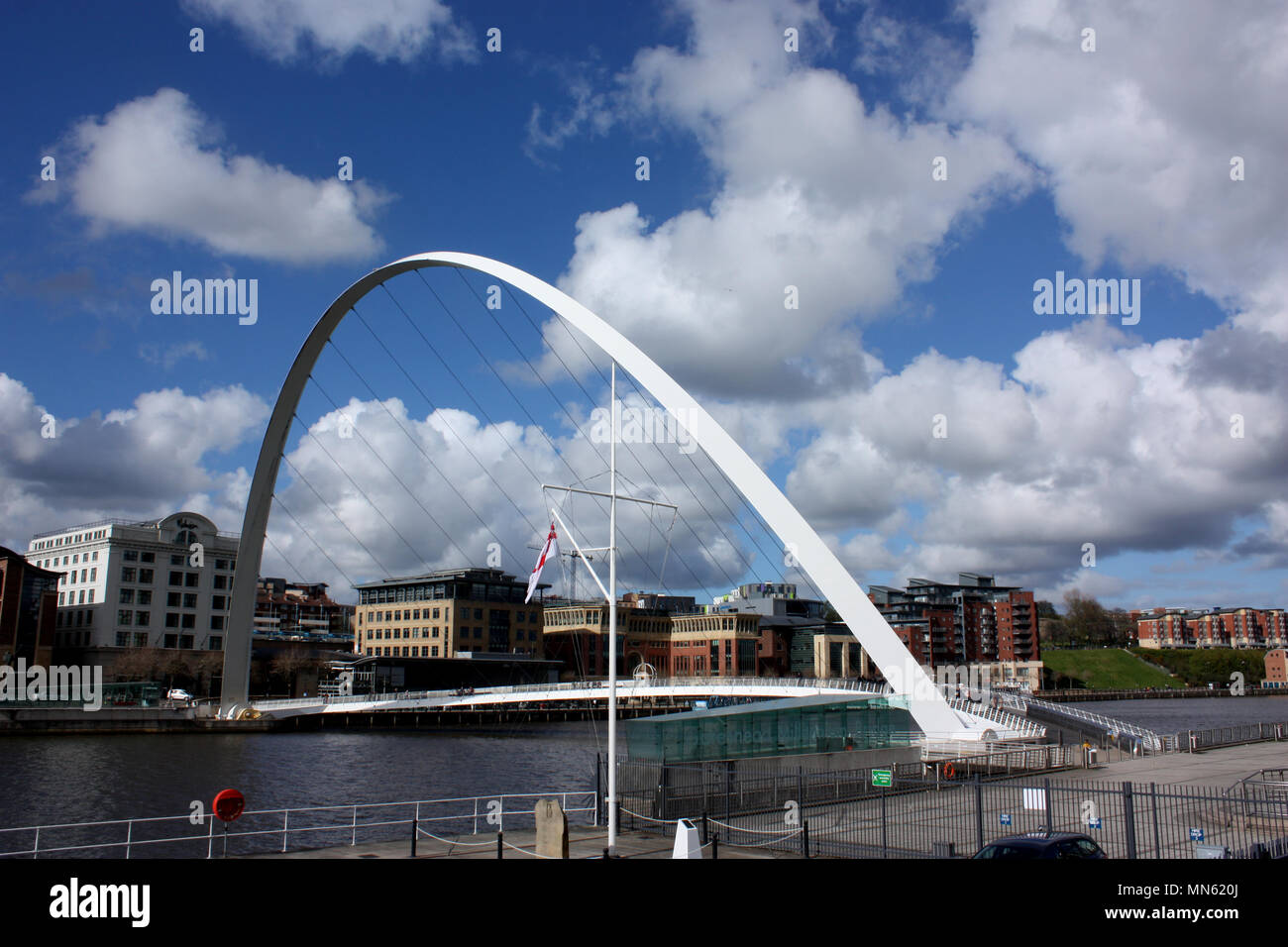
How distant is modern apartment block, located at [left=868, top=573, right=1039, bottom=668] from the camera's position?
160750mm

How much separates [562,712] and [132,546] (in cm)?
4753

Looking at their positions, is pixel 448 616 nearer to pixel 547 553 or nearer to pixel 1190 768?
pixel 1190 768

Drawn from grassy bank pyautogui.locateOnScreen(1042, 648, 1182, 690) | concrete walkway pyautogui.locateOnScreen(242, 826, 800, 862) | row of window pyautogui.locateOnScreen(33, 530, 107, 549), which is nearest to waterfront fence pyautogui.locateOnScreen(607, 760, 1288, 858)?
concrete walkway pyautogui.locateOnScreen(242, 826, 800, 862)

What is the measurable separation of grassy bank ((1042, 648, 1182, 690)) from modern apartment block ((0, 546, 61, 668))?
495ft

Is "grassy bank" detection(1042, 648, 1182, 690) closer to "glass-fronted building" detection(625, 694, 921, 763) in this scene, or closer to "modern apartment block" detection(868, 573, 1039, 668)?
"modern apartment block" detection(868, 573, 1039, 668)

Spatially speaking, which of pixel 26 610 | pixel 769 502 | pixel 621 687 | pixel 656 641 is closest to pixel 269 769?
pixel 769 502

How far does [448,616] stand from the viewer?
113 m

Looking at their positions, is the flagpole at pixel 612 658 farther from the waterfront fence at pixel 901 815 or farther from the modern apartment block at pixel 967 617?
the modern apartment block at pixel 967 617

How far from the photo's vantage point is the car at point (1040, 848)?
38.0 ft

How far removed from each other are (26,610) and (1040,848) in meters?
97.4

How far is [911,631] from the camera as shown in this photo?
499ft
